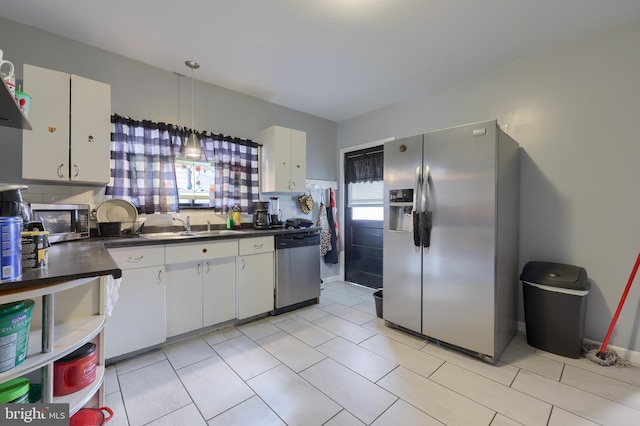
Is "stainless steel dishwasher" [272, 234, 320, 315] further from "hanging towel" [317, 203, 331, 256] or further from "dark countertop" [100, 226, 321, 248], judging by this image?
"hanging towel" [317, 203, 331, 256]

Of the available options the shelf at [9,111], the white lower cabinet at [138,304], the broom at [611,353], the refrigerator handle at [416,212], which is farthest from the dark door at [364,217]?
the shelf at [9,111]

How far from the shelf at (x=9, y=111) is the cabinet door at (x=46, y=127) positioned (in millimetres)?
552

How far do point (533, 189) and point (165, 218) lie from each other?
3.69m

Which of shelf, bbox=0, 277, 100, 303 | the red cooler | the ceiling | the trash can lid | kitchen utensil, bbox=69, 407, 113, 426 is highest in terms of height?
the ceiling

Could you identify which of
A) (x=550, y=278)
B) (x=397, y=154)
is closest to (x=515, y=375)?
(x=550, y=278)

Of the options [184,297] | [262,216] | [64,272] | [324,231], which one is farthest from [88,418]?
[324,231]

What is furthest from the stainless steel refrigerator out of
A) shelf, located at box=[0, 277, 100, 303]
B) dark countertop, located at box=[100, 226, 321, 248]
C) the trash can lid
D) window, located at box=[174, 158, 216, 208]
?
shelf, located at box=[0, 277, 100, 303]

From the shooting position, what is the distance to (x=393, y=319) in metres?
2.61

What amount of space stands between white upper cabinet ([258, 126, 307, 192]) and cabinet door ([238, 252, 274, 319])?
37.9 inches

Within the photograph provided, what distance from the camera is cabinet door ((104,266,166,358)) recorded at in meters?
1.98

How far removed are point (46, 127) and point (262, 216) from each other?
195cm

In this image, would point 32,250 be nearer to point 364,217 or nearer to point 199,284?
point 199,284

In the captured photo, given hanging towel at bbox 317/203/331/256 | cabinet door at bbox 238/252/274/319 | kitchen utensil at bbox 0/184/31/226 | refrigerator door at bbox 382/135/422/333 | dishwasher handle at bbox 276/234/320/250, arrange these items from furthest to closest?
1. hanging towel at bbox 317/203/331/256
2. dishwasher handle at bbox 276/234/320/250
3. cabinet door at bbox 238/252/274/319
4. refrigerator door at bbox 382/135/422/333
5. kitchen utensil at bbox 0/184/31/226

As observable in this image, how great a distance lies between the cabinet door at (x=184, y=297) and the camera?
2.28 meters
